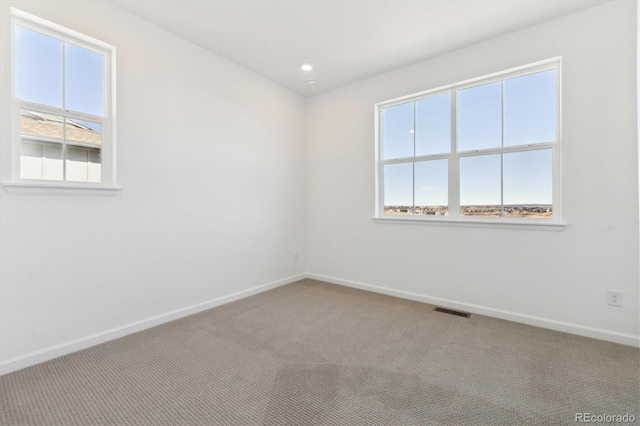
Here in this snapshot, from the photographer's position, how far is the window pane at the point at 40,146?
201 centimetres

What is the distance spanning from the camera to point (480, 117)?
3.01 m

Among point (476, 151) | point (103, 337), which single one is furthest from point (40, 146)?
point (476, 151)

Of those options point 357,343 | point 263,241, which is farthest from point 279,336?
point 263,241

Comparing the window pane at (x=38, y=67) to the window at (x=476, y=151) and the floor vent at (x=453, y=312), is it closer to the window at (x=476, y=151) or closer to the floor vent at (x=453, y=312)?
the window at (x=476, y=151)

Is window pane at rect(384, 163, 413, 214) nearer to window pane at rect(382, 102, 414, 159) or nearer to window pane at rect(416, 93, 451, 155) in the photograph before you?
window pane at rect(382, 102, 414, 159)

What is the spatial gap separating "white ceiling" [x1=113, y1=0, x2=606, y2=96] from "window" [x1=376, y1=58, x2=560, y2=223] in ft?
1.54

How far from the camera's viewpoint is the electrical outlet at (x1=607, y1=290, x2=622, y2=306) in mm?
2287

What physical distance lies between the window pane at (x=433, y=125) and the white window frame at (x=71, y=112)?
3134 millimetres

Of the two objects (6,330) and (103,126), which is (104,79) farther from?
(6,330)

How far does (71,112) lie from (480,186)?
3.78 m

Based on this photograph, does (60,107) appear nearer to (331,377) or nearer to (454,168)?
(331,377)

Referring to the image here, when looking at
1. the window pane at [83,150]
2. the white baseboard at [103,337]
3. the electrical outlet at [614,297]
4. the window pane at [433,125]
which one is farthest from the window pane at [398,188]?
the window pane at [83,150]

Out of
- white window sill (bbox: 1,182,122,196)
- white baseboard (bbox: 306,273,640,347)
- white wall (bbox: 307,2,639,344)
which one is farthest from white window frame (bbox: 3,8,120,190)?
white baseboard (bbox: 306,273,640,347)

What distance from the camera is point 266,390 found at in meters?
1.71
